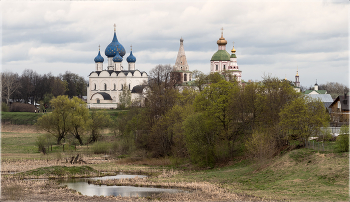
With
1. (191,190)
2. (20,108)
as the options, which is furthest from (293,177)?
(20,108)

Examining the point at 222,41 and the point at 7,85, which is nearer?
A: the point at 7,85

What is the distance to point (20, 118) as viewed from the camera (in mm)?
63938

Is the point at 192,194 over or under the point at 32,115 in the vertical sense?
under

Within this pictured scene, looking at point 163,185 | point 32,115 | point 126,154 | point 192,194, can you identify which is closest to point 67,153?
point 126,154

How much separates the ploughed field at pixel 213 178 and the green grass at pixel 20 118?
30403mm

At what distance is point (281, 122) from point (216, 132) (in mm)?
5320

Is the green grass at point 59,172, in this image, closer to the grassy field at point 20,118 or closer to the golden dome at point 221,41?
the grassy field at point 20,118

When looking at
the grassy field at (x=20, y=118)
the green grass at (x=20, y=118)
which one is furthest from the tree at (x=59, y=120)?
the green grass at (x=20, y=118)

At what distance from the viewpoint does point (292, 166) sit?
77.8ft

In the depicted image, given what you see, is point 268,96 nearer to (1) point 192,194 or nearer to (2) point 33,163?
(1) point 192,194

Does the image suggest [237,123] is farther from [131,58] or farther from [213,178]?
[131,58]

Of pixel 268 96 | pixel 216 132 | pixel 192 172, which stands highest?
pixel 268 96

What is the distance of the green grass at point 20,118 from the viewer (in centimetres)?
6272

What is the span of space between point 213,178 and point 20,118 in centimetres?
4612
